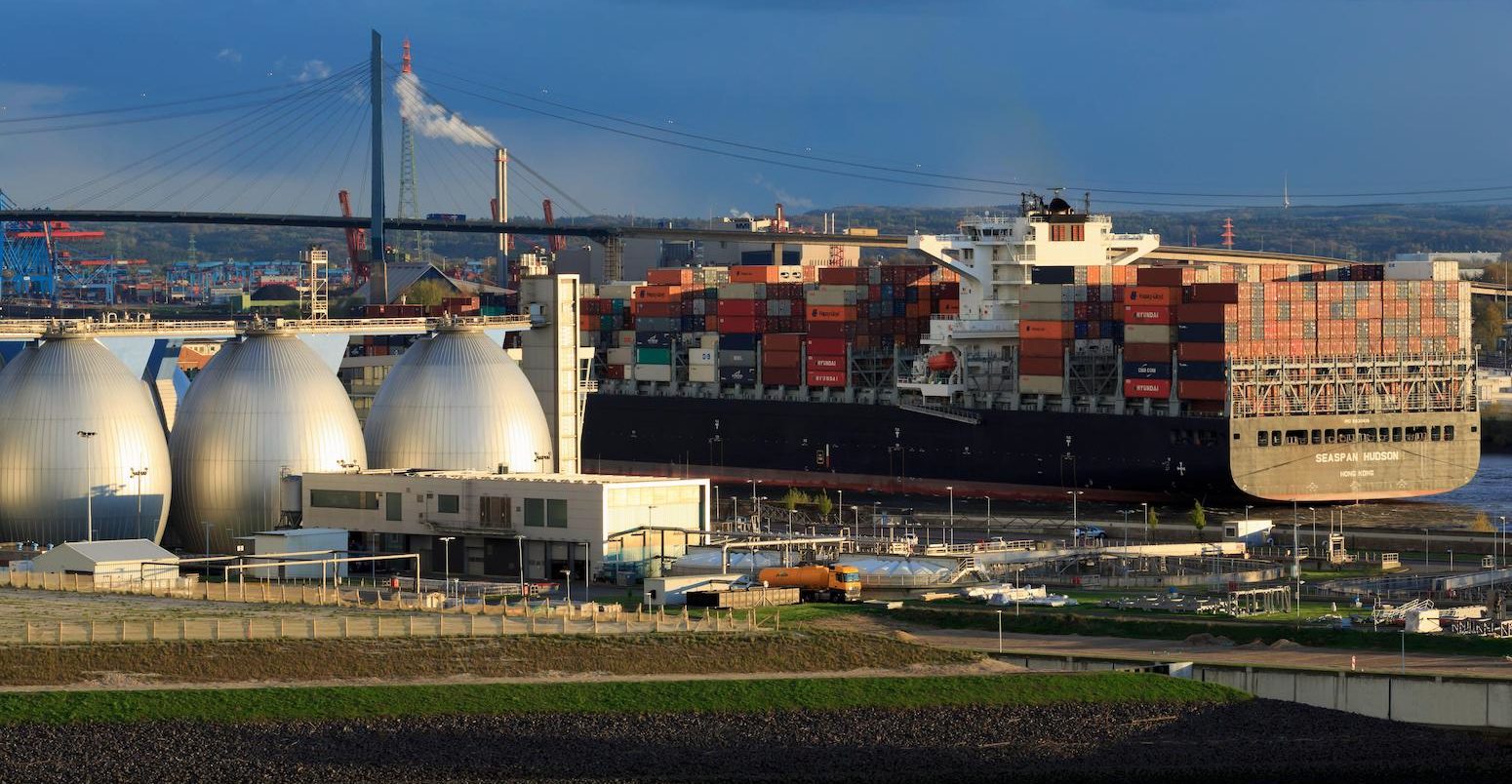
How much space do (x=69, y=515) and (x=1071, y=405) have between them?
41864 mm

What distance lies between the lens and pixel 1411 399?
95812mm

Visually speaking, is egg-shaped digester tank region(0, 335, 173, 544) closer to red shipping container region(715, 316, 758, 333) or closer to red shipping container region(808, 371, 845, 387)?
red shipping container region(808, 371, 845, 387)

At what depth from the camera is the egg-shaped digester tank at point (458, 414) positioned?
7700 centimetres

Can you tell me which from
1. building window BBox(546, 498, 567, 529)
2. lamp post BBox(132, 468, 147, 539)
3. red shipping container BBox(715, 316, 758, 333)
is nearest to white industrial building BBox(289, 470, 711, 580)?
building window BBox(546, 498, 567, 529)

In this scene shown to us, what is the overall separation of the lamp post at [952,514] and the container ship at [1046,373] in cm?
76

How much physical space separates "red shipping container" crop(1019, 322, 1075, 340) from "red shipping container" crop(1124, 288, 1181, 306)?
17.0 feet

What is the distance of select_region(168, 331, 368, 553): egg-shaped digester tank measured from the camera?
238ft

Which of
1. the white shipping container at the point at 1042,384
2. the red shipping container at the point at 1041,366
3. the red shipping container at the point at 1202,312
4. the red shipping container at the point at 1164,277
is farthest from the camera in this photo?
the red shipping container at the point at 1041,366

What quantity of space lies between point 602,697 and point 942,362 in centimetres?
5918

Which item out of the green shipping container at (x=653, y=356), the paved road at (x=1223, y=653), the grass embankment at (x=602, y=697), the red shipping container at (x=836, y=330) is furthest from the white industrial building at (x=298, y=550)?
the green shipping container at (x=653, y=356)

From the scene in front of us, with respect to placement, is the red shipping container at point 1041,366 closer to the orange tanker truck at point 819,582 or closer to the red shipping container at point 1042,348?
the red shipping container at point 1042,348

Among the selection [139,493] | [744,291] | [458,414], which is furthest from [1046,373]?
[139,493]

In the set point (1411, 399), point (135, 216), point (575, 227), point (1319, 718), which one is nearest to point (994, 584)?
point (1319, 718)

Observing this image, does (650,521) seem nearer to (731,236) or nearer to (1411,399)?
(1411,399)
